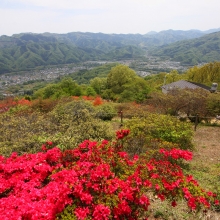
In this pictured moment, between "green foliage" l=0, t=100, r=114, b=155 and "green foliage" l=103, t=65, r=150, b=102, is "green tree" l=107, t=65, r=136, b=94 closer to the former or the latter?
"green foliage" l=103, t=65, r=150, b=102

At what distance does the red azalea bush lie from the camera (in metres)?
3.47

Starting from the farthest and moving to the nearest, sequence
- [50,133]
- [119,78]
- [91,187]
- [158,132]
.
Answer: [119,78] → [158,132] → [50,133] → [91,187]

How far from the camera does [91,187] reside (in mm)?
3723

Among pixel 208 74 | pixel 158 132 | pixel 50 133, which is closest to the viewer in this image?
pixel 50 133

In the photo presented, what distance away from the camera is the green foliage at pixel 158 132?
7637mm

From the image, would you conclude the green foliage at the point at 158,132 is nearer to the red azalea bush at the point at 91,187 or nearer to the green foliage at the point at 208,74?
the red azalea bush at the point at 91,187

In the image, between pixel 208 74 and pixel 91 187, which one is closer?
pixel 91 187

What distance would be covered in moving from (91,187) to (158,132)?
573 centimetres

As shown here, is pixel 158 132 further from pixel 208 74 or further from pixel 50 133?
pixel 208 74

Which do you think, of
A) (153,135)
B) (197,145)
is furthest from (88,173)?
(197,145)

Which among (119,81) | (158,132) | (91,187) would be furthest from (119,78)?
(91,187)

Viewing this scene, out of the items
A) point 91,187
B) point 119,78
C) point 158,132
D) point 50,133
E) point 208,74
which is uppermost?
point 91,187

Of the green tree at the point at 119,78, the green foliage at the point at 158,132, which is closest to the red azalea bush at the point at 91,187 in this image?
the green foliage at the point at 158,132

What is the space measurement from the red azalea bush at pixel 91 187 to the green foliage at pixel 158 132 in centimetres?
232
